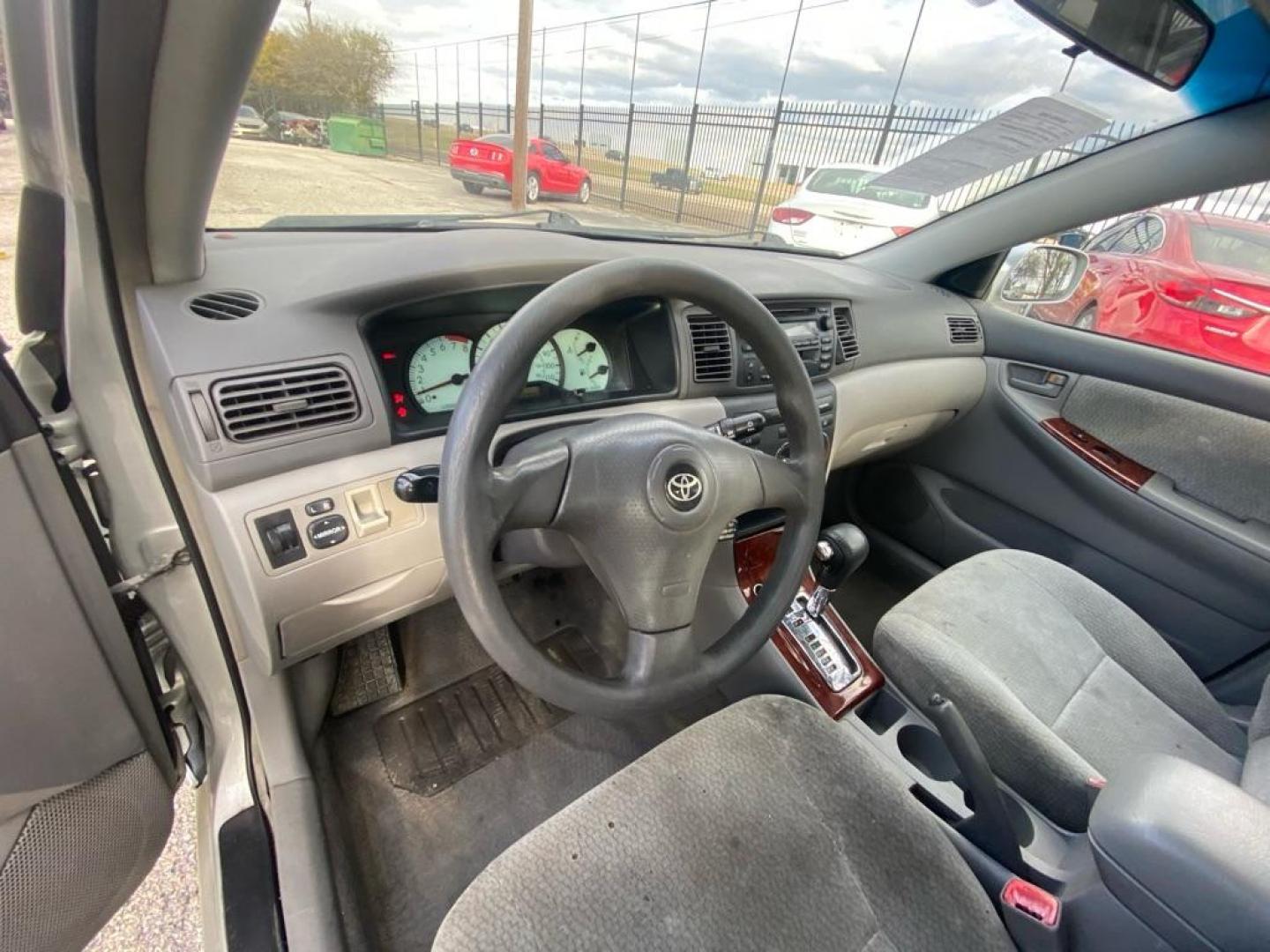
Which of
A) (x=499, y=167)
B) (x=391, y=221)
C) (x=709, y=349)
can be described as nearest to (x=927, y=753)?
(x=709, y=349)

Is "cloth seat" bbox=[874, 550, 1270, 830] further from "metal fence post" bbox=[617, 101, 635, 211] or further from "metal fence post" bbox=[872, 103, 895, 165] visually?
"metal fence post" bbox=[872, 103, 895, 165]

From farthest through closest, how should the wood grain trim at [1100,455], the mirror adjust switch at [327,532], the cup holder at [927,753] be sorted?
the wood grain trim at [1100,455], the cup holder at [927,753], the mirror adjust switch at [327,532]

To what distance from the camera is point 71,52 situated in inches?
24.3

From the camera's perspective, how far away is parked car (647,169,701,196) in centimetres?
283

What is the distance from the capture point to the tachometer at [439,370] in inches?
46.9

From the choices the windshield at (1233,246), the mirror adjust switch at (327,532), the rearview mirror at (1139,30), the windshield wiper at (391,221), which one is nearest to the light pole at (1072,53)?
the rearview mirror at (1139,30)

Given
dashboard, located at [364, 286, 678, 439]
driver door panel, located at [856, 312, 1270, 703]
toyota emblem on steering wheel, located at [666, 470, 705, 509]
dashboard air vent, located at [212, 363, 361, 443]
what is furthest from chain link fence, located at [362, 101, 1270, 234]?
toyota emblem on steering wheel, located at [666, 470, 705, 509]

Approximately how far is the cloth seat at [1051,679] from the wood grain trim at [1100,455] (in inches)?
22.3

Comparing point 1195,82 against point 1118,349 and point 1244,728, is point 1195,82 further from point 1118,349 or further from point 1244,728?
point 1244,728

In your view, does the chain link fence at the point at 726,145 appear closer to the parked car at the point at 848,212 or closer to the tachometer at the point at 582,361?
the parked car at the point at 848,212

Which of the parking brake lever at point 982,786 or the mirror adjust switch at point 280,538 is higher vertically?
the mirror adjust switch at point 280,538

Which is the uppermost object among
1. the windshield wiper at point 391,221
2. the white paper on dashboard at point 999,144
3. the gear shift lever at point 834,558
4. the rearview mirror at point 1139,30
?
the rearview mirror at point 1139,30

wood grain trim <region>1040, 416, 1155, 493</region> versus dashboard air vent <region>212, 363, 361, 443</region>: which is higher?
dashboard air vent <region>212, 363, 361, 443</region>

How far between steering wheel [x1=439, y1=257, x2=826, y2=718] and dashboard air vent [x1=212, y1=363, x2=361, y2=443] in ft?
1.04
